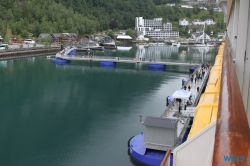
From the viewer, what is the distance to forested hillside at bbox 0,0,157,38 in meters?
48.9

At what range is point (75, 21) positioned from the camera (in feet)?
197

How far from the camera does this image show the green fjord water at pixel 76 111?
8.55m

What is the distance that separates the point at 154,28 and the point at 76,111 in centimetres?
6848

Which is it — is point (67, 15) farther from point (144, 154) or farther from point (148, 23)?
point (144, 154)

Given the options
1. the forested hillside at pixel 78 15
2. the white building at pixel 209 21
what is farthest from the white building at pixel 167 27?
the white building at pixel 209 21

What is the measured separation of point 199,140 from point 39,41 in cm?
4312

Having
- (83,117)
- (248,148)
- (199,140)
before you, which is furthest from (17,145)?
(248,148)

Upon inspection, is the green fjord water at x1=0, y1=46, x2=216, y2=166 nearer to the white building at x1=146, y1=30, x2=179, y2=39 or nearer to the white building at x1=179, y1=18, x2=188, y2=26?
the white building at x1=146, y1=30, x2=179, y2=39

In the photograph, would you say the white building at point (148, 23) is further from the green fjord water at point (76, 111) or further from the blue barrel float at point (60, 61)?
the green fjord water at point (76, 111)

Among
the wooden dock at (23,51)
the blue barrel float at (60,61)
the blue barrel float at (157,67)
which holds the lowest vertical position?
the blue barrel float at (157,67)

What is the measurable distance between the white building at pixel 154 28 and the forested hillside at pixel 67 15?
109 inches

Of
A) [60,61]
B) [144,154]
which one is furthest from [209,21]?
[144,154]

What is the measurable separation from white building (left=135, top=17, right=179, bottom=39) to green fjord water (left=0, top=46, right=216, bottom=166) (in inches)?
1979

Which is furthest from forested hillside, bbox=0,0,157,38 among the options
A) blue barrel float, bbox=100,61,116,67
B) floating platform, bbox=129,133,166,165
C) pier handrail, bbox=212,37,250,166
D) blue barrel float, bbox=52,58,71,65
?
pier handrail, bbox=212,37,250,166
